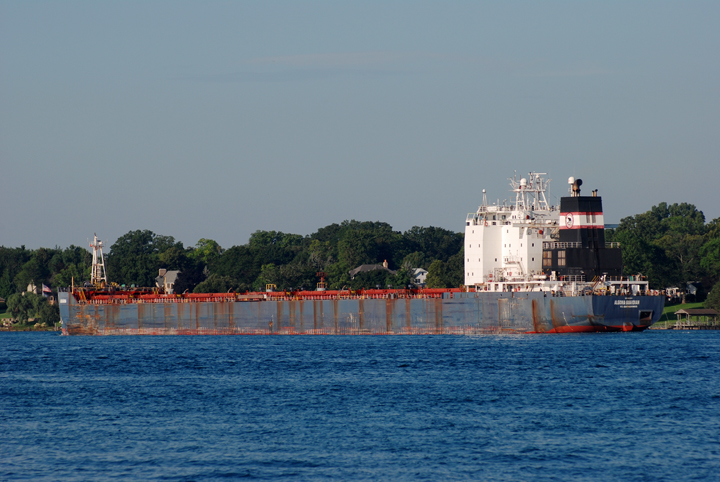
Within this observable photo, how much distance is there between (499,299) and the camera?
236 ft

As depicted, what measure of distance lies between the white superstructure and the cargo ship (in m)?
0.09

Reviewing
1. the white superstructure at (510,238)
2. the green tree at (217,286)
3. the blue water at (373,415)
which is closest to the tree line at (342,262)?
the green tree at (217,286)

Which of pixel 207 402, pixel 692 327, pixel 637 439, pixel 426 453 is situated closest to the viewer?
pixel 426 453

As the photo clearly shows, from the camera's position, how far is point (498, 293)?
7231cm

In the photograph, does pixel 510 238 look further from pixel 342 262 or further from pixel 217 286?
pixel 342 262

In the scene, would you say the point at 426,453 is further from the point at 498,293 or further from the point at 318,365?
the point at 498,293

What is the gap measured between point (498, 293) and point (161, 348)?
26613 mm

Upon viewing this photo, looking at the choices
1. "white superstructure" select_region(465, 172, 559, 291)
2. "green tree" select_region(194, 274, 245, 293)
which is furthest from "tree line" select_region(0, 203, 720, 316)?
"white superstructure" select_region(465, 172, 559, 291)

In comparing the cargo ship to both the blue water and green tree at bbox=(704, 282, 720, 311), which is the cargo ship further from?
green tree at bbox=(704, 282, 720, 311)

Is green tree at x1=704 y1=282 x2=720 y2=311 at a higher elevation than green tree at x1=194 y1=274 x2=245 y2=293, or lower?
lower

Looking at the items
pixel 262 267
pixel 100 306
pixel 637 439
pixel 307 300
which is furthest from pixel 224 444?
pixel 262 267

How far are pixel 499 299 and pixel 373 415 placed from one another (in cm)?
3866

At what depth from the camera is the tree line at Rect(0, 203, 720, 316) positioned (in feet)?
384

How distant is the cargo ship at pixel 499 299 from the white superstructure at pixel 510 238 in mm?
85
